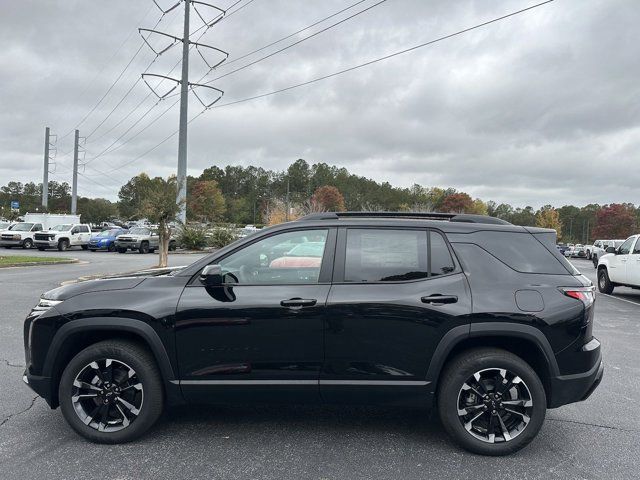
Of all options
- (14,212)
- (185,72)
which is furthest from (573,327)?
(14,212)

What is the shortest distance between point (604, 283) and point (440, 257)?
44.2 feet

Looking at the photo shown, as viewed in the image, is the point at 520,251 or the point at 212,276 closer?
the point at 212,276

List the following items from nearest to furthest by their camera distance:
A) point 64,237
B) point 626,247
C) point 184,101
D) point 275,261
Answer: point 275,261 < point 626,247 < point 184,101 < point 64,237

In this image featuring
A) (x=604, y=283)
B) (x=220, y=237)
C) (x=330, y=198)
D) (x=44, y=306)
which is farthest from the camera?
(x=330, y=198)

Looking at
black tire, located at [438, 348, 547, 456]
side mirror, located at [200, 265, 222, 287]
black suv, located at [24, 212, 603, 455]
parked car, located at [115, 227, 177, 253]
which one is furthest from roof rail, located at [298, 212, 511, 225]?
parked car, located at [115, 227, 177, 253]

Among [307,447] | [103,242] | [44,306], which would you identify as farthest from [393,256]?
[103,242]

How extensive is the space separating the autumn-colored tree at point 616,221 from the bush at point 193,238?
262ft

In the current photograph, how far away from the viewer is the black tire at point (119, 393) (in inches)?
149

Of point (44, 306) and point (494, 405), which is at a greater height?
point (44, 306)

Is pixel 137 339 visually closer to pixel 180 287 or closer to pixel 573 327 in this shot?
pixel 180 287

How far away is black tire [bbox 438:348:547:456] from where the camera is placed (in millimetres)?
3713

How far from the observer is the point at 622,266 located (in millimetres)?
13625

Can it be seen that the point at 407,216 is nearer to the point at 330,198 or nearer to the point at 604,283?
the point at 604,283

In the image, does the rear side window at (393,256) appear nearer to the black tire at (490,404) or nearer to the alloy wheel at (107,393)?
the black tire at (490,404)
